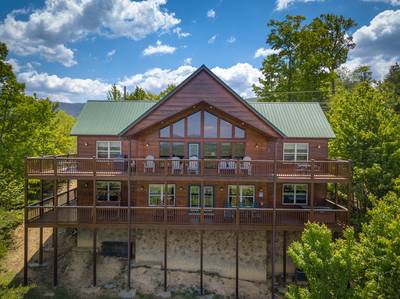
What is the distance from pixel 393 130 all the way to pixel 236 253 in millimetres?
12718

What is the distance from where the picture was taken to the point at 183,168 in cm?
1802

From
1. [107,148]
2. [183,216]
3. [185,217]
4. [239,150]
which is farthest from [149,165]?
[239,150]

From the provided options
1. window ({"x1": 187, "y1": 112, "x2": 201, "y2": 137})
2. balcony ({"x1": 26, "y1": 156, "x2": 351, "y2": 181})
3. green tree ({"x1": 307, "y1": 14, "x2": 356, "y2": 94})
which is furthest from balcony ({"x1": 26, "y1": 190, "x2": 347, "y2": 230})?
green tree ({"x1": 307, "y1": 14, "x2": 356, "y2": 94})

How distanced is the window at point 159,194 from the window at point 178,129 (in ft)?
11.4

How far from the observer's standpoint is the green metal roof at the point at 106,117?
65.8 feet

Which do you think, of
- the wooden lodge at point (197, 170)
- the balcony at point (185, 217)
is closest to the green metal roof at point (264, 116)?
the wooden lodge at point (197, 170)

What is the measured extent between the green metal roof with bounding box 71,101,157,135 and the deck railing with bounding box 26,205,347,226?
18.0 ft

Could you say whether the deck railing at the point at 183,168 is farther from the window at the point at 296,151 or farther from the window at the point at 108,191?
the window at the point at 108,191

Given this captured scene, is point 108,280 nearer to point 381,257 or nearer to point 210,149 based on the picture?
point 210,149

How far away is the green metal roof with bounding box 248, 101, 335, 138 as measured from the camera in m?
19.8

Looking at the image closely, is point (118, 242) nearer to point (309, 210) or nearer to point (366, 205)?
point (309, 210)

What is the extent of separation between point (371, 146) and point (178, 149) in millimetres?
12832

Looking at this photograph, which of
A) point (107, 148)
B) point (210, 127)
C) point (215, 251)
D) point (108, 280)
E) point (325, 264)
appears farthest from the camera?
point (107, 148)

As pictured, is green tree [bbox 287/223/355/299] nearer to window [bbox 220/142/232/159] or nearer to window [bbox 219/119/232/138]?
window [bbox 220/142/232/159]
